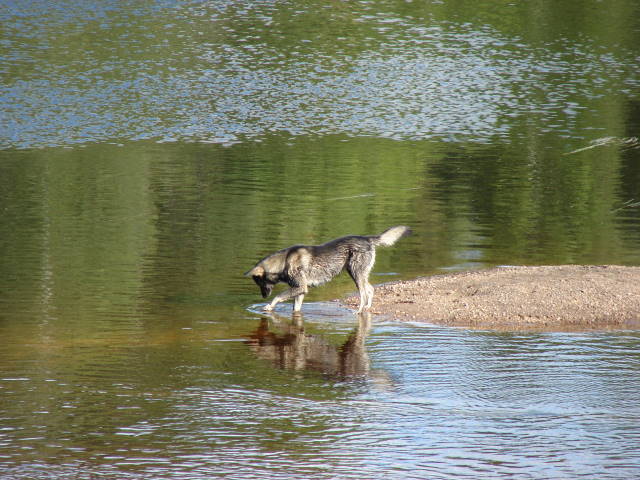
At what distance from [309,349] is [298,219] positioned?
11749 millimetres

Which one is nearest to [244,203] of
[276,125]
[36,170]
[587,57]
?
[36,170]

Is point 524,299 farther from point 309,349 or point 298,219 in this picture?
point 298,219

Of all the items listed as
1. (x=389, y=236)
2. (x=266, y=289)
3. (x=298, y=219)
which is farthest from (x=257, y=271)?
(x=298, y=219)

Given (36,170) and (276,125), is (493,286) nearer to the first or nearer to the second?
(36,170)

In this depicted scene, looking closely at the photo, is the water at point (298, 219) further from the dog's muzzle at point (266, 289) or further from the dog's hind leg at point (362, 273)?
the dog's hind leg at point (362, 273)

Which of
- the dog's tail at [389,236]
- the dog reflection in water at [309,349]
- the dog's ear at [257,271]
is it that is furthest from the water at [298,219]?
the dog's tail at [389,236]

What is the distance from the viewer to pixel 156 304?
17016 mm

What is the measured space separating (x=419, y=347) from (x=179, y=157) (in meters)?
23.4

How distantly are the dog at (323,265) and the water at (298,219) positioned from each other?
463mm

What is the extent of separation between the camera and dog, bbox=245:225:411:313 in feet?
54.4

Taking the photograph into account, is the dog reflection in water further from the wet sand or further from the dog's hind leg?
the wet sand

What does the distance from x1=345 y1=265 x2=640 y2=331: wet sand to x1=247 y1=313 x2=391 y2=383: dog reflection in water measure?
110cm

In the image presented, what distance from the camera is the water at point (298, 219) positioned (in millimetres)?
10617

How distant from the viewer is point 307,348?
14.4 metres
